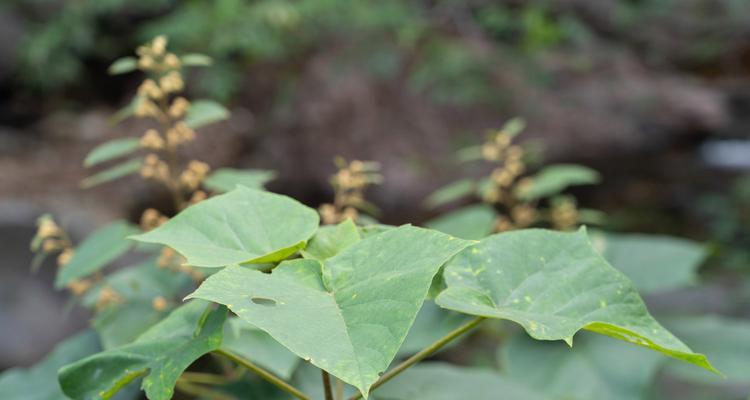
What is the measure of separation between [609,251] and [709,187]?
3.76 metres

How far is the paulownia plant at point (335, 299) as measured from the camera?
457 millimetres

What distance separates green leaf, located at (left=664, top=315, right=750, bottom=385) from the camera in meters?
1.26

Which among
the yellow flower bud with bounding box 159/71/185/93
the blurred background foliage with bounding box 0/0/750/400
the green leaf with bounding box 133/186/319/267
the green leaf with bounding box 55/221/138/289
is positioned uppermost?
the yellow flower bud with bounding box 159/71/185/93

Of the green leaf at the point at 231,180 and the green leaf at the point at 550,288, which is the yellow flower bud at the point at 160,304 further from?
the green leaf at the point at 550,288

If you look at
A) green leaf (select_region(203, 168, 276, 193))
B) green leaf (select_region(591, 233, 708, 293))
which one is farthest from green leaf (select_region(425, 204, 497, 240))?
green leaf (select_region(203, 168, 276, 193))

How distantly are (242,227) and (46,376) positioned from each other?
409 mm

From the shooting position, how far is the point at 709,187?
4758 mm

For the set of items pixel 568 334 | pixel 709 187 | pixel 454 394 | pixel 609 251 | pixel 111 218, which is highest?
pixel 568 334

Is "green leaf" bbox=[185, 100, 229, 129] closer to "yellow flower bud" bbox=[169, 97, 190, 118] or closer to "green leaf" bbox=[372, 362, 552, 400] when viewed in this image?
"yellow flower bud" bbox=[169, 97, 190, 118]

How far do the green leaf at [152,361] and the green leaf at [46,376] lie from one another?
0.62 ft

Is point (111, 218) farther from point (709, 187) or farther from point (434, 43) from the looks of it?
point (709, 187)

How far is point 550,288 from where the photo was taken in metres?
0.60

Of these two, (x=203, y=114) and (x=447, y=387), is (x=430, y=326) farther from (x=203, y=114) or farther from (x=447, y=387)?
(x=203, y=114)

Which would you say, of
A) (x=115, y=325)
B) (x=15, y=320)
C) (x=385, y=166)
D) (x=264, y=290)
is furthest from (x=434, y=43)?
(x=264, y=290)
